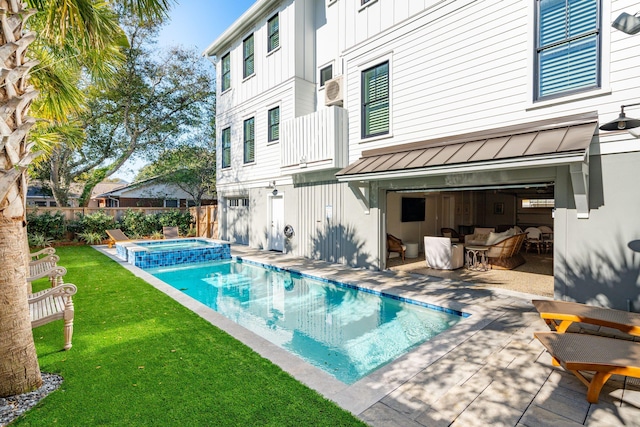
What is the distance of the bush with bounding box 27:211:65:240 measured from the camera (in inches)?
602

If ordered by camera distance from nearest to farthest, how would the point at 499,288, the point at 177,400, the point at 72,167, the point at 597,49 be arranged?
the point at 177,400 < the point at 597,49 < the point at 499,288 < the point at 72,167

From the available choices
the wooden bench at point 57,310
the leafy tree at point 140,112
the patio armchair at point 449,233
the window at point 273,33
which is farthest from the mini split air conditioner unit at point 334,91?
the leafy tree at point 140,112

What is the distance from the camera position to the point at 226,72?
16094 millimetres

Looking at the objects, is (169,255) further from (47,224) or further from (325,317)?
(47,224)

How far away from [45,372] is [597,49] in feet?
31.2

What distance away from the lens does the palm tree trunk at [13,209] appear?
3002 millimetres

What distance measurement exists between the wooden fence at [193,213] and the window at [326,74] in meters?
9.86

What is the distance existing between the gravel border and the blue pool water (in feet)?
9.74

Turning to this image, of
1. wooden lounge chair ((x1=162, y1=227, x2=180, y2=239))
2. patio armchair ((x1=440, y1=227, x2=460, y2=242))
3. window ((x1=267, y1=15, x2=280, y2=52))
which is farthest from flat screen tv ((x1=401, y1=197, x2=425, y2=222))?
Answer: wooden lounge chair ((x1=162, y1=227, x2=180, y2=239))

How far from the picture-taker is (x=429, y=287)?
7.61 m

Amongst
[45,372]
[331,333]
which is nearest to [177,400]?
[45,372]

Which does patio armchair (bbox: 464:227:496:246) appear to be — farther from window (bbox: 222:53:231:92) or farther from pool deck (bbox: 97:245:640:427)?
window (bbox: 222:53:231:92)

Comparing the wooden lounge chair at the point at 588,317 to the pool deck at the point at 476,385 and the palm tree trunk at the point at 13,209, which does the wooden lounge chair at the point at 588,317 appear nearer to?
the pool deck at the point at 476,385

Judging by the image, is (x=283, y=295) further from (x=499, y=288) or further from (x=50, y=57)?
(x=50, y=57)
